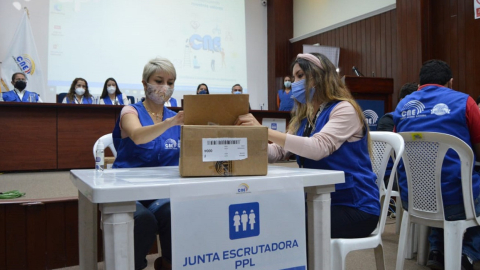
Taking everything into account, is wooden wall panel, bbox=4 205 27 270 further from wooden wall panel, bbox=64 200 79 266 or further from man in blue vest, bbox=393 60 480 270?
man in blue vest, bbox=393 60 480 270

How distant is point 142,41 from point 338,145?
218 inches

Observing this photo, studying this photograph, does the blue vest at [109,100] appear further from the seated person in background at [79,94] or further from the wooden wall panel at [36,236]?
the wooden wall panel at [36,236]

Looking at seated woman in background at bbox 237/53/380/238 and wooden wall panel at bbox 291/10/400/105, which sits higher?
wooden wall panel at bbox 291/10/400/105

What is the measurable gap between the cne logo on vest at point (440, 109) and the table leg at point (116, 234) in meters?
1.50

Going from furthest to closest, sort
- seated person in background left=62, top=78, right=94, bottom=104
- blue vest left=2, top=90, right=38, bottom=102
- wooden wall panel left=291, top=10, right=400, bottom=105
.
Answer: wooden wall panel left=291, top=10, right=400, bottom=105 → seated person in background left=62, top=78, right=94, bottom=104 → blue vest left=2, top=90, right=38, bottom=102

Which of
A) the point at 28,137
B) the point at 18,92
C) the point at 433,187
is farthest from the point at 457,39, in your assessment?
the point at 18,92

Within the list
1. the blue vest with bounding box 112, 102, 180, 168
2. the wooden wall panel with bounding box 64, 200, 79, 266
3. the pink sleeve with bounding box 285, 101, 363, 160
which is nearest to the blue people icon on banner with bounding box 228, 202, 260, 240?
the pink sleeve with bounding box 285, 101, 363, 160

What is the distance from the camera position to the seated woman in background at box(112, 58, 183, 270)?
116cm

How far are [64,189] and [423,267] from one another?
244 cm

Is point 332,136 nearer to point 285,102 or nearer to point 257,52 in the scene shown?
point 285,102

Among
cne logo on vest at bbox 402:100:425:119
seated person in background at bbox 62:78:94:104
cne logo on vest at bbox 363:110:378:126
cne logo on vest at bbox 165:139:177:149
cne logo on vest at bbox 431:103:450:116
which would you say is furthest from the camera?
seated person in background at bbox 62:78:94:104

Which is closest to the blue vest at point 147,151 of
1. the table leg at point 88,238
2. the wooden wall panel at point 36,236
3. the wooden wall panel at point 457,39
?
the table leg at point 88,238

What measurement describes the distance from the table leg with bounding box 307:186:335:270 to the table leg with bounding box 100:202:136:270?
516mm

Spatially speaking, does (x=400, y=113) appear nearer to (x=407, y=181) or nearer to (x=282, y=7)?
(x=407, y=181)
